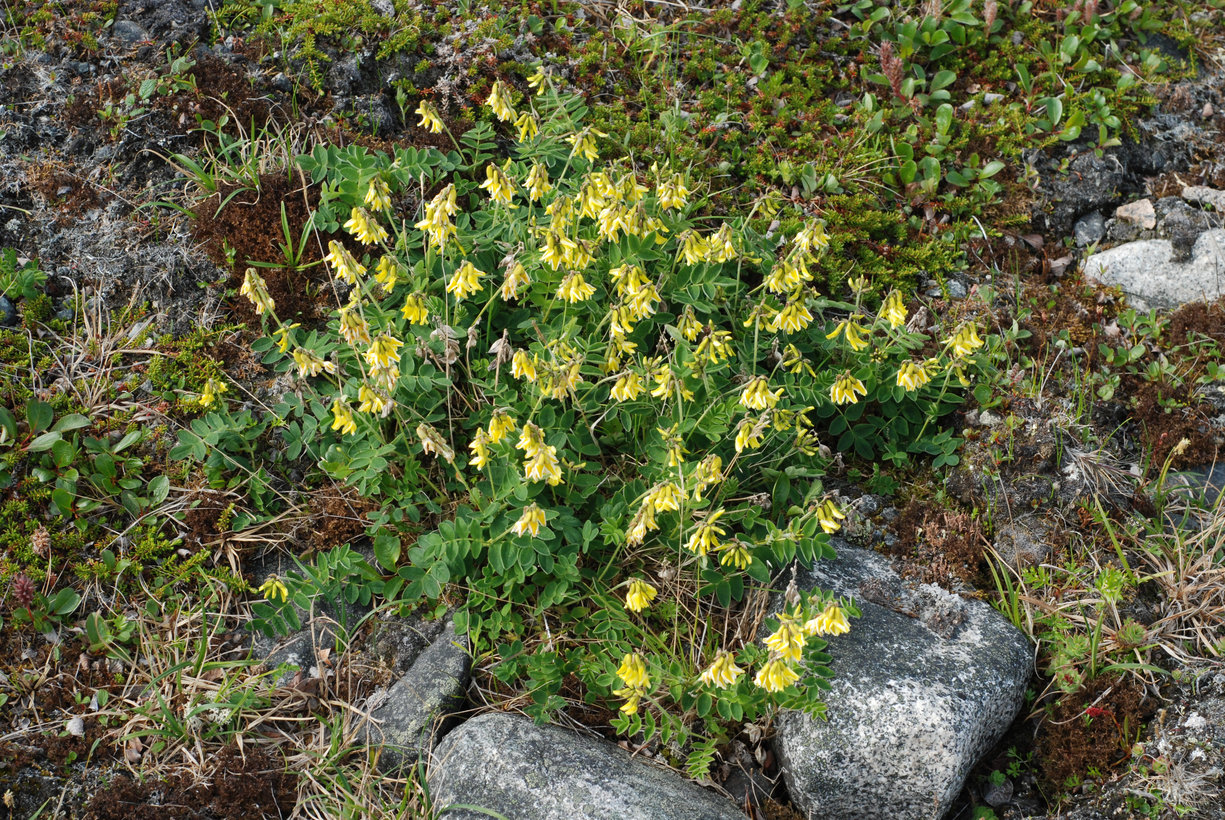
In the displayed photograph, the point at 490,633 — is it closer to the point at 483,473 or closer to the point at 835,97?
the point at 483,473

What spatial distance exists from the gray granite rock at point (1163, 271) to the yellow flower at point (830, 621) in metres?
3.09

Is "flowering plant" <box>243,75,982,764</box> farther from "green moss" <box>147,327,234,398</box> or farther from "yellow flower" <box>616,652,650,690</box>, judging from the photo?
"green moss" <box>147,327,234,398</box>

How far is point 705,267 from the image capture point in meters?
3.84

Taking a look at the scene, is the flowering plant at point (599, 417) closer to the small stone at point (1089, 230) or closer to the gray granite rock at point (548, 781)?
the gray granite rock at point (548, 781)

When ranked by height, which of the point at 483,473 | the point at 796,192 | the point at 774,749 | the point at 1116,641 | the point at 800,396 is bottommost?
the point at 774,749

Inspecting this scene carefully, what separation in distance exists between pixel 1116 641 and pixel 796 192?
2832mm

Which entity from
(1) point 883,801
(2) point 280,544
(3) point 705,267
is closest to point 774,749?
(1) point 883,801

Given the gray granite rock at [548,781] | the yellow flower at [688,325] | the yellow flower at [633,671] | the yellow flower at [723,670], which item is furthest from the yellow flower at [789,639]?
the yellow flower at [688,325]

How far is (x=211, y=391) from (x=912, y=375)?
9.94ft

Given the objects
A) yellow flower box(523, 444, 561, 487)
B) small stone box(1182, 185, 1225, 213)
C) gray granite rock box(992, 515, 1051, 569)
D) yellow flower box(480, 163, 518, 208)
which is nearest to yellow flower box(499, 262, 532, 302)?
yellow flower box(480, 163, 518, 208)

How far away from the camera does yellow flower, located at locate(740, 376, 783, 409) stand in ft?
10.7

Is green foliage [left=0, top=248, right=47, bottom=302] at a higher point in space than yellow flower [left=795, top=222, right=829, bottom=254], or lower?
lower

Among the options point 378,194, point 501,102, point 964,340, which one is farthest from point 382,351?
point 964,340

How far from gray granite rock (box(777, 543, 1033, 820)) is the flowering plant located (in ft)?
0.74
